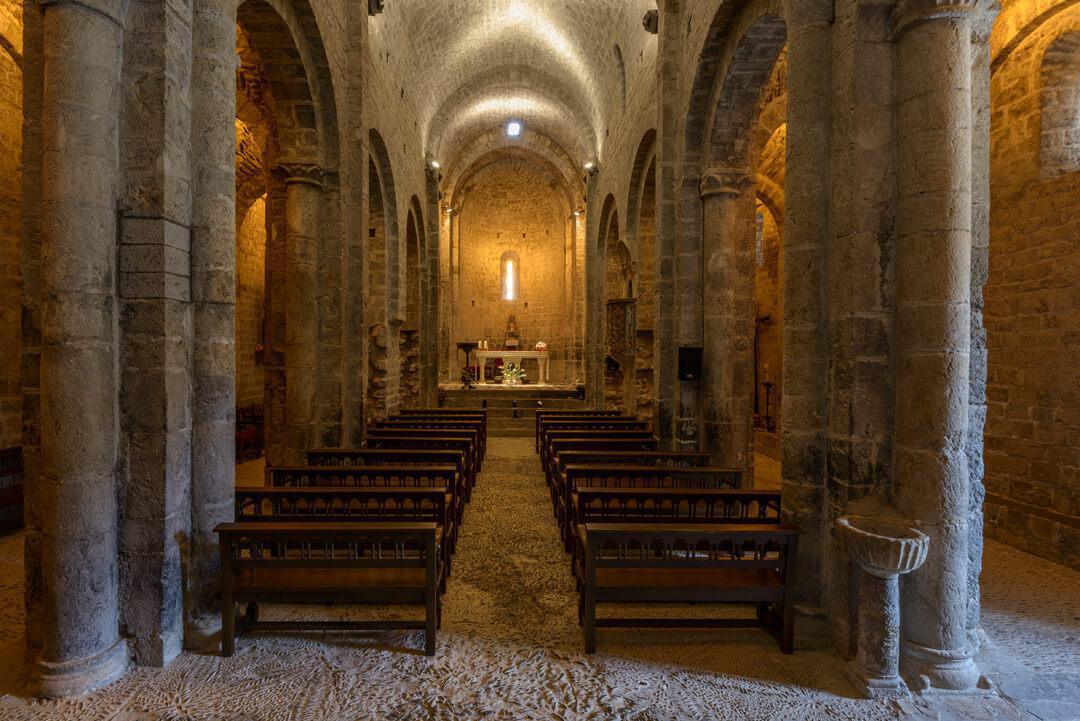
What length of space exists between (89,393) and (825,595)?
4.62 metres

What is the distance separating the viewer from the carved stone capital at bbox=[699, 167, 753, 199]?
722 centimetres

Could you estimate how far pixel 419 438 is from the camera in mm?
7285

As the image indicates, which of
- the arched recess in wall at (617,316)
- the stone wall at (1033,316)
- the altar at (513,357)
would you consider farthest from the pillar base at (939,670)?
the altar at (513,357)

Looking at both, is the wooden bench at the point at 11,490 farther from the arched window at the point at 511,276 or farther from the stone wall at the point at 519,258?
the arched window at the point at 511,276

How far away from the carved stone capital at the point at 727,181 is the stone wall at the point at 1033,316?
270 cm

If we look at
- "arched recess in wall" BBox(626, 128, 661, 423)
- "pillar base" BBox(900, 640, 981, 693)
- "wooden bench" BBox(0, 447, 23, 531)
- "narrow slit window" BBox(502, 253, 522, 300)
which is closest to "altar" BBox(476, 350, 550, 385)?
"narrow slit window" BBox(502, 253, 522, 300)

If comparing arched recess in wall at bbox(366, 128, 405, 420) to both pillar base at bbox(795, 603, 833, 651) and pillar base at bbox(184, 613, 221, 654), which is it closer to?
pillar base at bbox(184, 613, 221, 654)

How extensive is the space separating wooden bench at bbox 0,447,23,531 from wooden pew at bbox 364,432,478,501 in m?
3.66

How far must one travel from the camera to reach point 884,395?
3.46 m

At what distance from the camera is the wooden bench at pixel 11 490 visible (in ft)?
19.6

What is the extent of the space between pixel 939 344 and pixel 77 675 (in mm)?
5113

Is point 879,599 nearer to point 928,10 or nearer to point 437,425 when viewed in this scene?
point 928,10

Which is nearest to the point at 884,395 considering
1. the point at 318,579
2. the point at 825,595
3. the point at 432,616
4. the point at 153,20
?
the point at 825,595

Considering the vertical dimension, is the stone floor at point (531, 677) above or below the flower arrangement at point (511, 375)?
below
